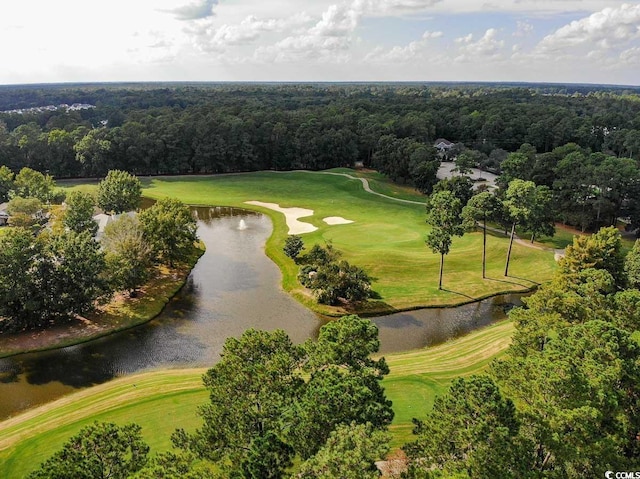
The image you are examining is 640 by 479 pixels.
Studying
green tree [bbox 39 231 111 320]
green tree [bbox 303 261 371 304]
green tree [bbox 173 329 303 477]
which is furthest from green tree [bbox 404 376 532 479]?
green tree [bbox 39 231 111 320]

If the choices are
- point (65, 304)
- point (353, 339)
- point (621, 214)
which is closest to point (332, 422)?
point (353, 339)

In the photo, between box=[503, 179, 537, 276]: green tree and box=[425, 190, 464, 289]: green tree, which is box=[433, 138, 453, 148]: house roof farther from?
box=[425, 190, 464, 289]: green tree

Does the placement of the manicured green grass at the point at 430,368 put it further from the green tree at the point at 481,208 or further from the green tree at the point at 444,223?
the green tree at the point at 481,208

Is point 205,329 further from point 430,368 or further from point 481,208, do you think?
point 481,208

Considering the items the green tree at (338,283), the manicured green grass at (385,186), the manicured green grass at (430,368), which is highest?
the manicured green grass at (385,186)

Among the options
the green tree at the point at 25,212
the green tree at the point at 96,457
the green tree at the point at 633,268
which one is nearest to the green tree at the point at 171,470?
the green tree at the point at 96,457

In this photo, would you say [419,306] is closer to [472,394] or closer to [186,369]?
[186,369]

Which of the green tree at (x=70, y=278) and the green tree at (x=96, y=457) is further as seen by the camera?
the green tree at (x=70, y=278)
